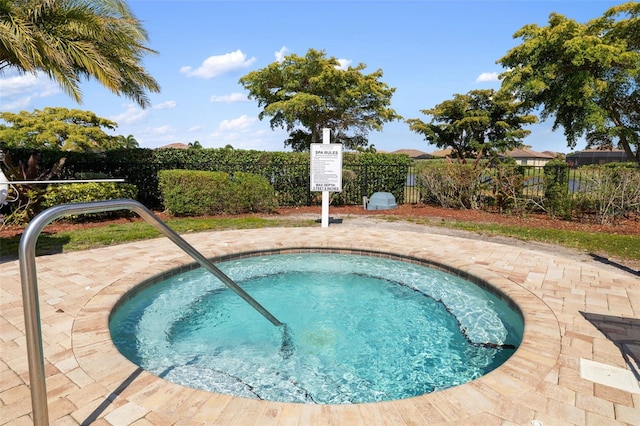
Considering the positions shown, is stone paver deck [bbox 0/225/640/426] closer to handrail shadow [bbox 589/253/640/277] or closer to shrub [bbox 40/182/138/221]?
handrail shadow [bbox 589/253/640/277]

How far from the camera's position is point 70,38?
8.14 m

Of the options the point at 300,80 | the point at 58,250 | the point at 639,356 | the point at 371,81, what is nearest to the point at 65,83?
the point at 58,250

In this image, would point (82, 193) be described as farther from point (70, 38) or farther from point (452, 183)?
point (452, 183)

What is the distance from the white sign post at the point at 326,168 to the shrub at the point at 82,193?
4952 millimetres

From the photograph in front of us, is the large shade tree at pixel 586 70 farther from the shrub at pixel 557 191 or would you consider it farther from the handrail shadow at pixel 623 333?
the handrail shadow at pixel 623 333

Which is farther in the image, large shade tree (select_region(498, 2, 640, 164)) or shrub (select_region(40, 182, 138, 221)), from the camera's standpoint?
large shade tree (select_region(498, 2, 640, 164))

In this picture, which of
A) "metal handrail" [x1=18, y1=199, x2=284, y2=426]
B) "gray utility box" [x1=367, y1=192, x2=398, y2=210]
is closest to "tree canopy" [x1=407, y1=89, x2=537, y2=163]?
"gray utility box" [x1=367, y1=192, x2=398, y2=210]

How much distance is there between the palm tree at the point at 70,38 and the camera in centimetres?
730

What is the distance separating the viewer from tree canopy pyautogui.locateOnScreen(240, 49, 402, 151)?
2359 centimetres

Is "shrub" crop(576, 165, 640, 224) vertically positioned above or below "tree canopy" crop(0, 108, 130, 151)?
below

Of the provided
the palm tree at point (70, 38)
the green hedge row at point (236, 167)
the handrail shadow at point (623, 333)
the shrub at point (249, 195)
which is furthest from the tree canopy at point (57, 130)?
the handrail shadow at point (623, 333)

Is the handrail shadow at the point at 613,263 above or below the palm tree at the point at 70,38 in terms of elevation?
below

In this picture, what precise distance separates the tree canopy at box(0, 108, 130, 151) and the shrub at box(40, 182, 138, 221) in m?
21.2

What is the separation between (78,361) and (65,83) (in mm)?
8123
